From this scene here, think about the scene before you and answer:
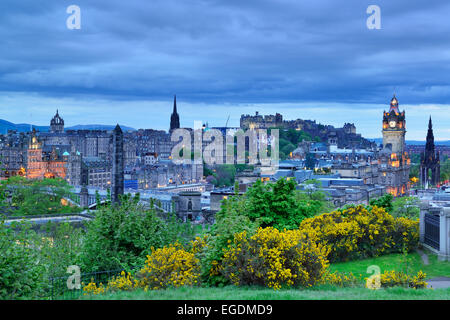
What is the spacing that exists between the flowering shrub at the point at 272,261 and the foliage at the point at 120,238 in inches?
205

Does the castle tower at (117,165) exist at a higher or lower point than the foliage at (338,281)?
higher

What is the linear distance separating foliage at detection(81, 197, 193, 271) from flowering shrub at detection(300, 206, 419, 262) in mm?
7554

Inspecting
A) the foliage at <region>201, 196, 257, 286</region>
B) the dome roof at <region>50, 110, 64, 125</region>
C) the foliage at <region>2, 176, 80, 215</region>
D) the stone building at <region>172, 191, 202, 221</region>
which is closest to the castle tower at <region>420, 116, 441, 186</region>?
the stone building at <region>172, 191, 202, 221</region>

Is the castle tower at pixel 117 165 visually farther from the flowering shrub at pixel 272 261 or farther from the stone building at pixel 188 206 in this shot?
the flowering shrub at pixel 272 261

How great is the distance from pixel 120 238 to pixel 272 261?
291 inches

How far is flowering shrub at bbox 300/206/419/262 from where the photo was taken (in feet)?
74.4

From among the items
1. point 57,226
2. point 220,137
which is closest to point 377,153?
point 220,137

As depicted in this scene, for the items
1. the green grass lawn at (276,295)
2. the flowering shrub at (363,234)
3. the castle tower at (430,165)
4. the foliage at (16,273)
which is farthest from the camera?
the castle tower at (430,165)

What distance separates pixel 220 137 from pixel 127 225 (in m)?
181

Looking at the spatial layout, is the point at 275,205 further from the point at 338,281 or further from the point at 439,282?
the point at 338,281

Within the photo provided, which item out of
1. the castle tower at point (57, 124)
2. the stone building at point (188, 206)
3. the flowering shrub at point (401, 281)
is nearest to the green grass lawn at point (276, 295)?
the flowering shrub at point (401, 281)

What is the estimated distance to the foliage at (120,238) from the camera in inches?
723

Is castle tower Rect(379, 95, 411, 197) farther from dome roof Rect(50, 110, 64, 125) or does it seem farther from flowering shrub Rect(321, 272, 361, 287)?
dome roof Rect(50, 110, 64, 125)

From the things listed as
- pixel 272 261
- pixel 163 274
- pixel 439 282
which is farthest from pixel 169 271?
pixel 439 282
